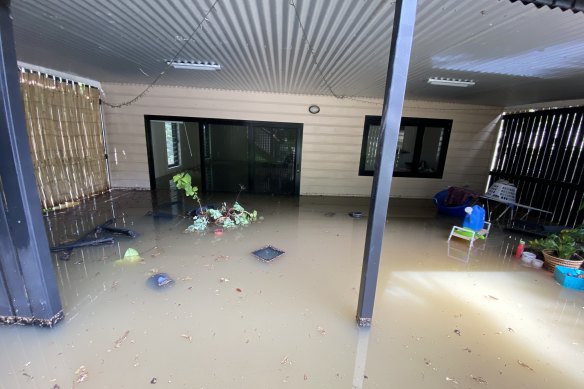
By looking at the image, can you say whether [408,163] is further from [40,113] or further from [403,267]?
[40,113]

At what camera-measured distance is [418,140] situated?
6.70m

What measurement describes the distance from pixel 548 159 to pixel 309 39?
20.4 feet

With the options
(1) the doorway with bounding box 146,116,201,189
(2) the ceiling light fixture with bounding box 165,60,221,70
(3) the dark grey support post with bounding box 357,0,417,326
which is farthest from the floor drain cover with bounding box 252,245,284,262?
(1) the doorway with bounding box 146,116,201,189

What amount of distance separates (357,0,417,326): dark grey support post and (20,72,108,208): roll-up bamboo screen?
17.8 ft

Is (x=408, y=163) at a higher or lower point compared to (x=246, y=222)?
higher

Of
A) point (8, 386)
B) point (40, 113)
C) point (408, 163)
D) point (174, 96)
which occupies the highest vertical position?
→ point (174, 96)

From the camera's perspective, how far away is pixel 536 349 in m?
2.07

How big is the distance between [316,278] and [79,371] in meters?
2.10

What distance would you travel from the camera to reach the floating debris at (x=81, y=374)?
164 centimetres

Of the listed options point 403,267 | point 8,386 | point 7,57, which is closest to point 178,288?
point 8,386

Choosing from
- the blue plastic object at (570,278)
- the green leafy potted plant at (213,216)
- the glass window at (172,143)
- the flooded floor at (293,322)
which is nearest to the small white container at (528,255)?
the flooded floor at (293,322)

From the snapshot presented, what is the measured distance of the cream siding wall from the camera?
6117 mm

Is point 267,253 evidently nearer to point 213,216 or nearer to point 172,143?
point 213,216

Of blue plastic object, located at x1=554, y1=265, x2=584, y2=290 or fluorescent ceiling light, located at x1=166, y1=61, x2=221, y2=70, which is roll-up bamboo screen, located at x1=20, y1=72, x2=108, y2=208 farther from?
blue plastic object, located at x1=554, y1=265, x2=584, y2=290
